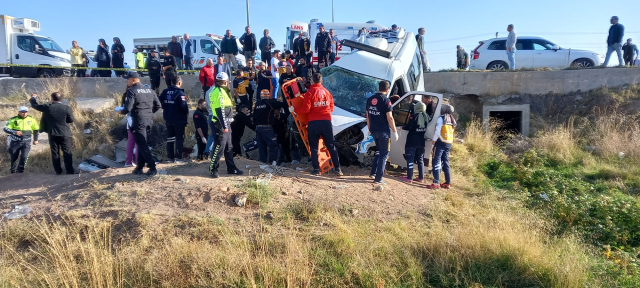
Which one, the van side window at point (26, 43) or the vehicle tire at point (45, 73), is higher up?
the van side window at point (26, 43)

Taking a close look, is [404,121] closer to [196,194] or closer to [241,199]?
[241,199]

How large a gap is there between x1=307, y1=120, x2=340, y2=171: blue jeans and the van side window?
52.6 feet

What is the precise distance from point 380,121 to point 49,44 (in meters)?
17.0

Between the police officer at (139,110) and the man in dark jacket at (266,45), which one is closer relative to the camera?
the police officer at (139,110)

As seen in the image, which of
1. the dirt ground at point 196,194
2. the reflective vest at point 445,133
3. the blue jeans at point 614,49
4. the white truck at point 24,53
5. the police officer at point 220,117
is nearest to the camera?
the dirt ground at point 196,194

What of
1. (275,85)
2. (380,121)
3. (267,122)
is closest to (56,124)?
(267,122)

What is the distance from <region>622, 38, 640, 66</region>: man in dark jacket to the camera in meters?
13.3

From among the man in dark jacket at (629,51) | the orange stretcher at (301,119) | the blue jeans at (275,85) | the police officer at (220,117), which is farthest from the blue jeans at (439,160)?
the man in dark jacket at (629,51)

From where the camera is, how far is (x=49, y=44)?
17.5 meters

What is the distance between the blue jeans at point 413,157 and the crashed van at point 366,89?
22 centimetres

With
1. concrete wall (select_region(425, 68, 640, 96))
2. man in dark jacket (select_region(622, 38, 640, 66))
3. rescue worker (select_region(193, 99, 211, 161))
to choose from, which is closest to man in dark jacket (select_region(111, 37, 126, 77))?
rescue worker (select_region(193, 99, 211, 161))

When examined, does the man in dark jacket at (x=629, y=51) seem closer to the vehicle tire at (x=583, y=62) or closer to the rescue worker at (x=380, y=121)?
the vehicle tire at (x=583, y=62)

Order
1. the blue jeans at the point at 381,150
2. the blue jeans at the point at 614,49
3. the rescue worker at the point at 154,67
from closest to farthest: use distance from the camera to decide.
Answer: the blue jeans at the point at 381,150
the rescue worker at the point at 154,67
the blue jeans at the point at 614,49

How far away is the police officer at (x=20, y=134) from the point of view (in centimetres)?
829
